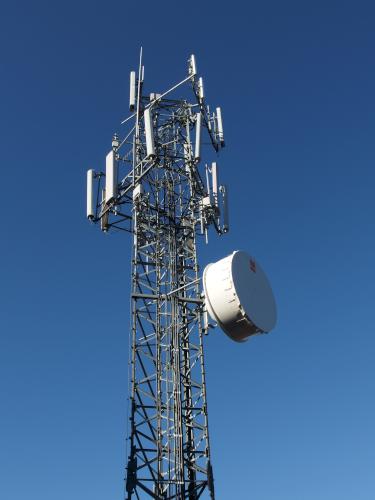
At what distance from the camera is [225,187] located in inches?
1471

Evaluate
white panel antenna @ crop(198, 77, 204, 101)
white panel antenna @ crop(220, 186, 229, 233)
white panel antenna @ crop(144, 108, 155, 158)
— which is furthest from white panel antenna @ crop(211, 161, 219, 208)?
white panel antenna @ crop(144, 108, 155, 158)

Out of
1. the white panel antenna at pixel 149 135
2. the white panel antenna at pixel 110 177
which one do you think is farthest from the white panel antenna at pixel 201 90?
the white panel antenna at pixel 110 177

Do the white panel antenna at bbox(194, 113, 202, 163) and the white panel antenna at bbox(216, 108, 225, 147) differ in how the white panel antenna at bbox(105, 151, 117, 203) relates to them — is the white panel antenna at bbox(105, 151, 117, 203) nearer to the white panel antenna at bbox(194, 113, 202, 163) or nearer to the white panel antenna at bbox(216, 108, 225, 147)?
the white panel antenna at bbox(194, 113, 202, 163)

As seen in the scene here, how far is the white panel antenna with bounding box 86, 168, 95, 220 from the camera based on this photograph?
35.3m

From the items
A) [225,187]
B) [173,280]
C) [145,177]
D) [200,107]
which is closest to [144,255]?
[173,280]

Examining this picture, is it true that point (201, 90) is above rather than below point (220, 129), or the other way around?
above

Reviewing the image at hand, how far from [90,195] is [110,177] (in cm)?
169

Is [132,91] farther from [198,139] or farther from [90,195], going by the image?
[90,195]

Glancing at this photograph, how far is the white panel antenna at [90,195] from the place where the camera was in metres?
35.3

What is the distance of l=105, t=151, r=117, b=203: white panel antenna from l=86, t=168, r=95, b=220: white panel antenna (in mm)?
1175

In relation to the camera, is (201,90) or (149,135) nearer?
(149,135)

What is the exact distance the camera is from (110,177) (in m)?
34.9

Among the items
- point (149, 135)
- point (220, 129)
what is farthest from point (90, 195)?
point (220, 129)

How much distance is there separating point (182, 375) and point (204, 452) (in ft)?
11.7
